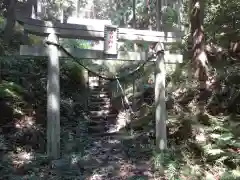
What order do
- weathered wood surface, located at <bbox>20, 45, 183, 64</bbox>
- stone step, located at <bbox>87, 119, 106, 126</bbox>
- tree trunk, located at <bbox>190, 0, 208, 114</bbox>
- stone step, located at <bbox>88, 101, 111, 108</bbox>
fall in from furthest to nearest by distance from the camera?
stone step, located at <bbox>88, 101, 111, 108</bbox>, stone step, located at <bbox>87, 119, 106, 126</bbox>, tree trunk, located at <bbox>190, 0, 208, 114</bbox>, weathered wood surface, located at <bbox>20, 45, 183, 64</bbox>

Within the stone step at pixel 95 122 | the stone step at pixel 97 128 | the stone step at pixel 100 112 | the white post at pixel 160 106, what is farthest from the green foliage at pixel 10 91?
the white post at pixel 160 106

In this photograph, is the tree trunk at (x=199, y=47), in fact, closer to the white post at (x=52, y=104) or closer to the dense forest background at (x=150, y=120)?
the dense forest background at (x=150, y=120)

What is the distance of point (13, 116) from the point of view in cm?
704

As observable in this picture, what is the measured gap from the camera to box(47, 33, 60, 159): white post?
571 centimetres

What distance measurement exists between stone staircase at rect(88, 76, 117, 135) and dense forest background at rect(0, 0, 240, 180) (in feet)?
1.19

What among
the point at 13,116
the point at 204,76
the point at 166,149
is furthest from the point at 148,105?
the point at 13,116

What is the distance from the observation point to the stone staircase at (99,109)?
9025 millimetres

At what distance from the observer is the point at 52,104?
18.9 ft

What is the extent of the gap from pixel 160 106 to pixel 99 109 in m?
4.39

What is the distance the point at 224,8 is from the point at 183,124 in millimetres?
5282

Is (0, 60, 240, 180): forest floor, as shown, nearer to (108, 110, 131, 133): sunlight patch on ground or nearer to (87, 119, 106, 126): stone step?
(108, 110, 131, 133): sunlight patch on ground

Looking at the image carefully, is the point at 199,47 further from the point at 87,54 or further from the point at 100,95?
the point at 100,95

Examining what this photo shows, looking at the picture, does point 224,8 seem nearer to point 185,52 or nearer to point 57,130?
point 185,52

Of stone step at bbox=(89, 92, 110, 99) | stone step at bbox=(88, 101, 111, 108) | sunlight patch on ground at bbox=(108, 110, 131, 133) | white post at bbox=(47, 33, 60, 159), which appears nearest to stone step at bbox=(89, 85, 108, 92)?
stone step at bbox=(89, 92, 110, 99)
